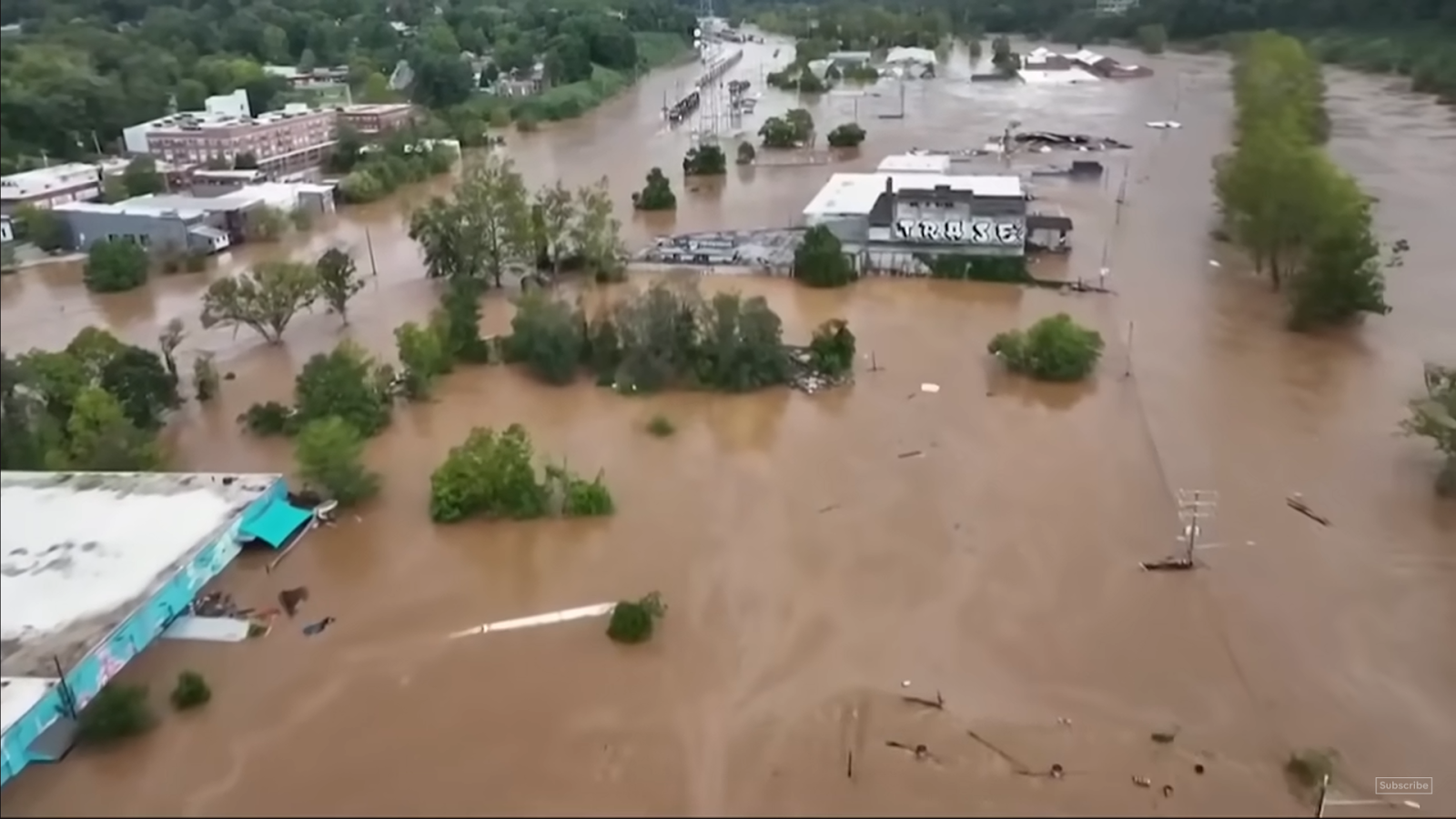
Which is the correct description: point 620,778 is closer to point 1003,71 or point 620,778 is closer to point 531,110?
point 531,110

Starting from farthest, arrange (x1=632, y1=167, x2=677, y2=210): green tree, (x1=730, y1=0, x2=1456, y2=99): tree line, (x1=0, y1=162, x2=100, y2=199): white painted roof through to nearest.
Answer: (x1=730, y1=0, x2=1456, y2=99): tree line → (x1=632, y1=167, x2=677, y2=210): green tree → (x1=0, y1=162, x2=100, y2=199): white painted roof

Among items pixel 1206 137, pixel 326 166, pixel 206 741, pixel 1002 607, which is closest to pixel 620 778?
pixel 206 741

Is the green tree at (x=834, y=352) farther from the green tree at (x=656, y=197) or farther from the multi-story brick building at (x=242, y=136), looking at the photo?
the green tree at (x=656, y=197)

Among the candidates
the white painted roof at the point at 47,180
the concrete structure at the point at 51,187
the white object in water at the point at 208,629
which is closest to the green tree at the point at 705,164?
the concrete structure at the point at 51,187

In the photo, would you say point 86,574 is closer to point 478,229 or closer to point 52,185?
point 52,185

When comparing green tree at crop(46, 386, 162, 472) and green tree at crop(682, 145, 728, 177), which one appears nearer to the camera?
green tree at crop(46, 386, 162, 472)

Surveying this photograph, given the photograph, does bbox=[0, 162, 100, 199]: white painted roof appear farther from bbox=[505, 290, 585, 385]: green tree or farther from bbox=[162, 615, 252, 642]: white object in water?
bbox=[505, 290, 585, 385]: green tree

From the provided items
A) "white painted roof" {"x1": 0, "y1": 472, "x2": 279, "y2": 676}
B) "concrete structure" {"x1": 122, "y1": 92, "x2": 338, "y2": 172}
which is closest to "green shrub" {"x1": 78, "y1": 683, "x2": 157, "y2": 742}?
"white painted roof" {"x1": 0, "y1": 472, "x2": 279, "y2": 676}
